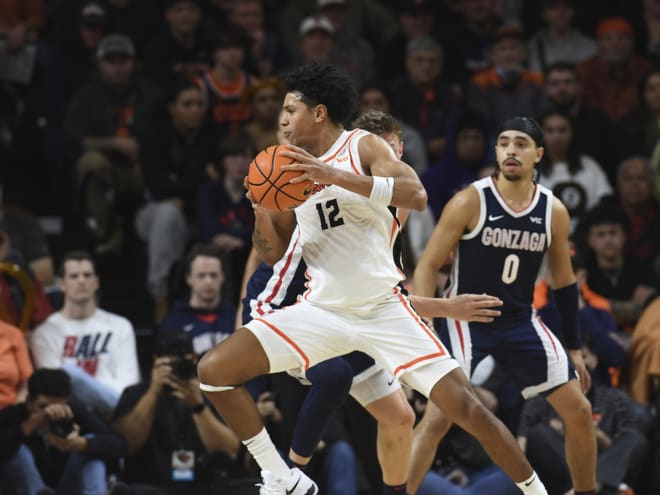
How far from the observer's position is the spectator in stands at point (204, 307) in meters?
8.55

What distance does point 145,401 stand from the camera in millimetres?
7762

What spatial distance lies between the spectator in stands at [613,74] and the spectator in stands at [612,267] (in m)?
2.09

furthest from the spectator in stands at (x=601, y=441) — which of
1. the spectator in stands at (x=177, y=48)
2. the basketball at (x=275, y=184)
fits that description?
the spectator in stands at (x=177, y=48)

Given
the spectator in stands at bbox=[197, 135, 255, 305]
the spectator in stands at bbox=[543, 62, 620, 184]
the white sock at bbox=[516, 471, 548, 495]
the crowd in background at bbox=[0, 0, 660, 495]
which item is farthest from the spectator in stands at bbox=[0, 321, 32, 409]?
the spectator in stands at bbox=[543, 62, 620, 184]

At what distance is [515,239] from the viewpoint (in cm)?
657

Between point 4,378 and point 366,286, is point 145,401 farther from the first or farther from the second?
point 366,286

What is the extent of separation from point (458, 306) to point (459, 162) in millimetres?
4160

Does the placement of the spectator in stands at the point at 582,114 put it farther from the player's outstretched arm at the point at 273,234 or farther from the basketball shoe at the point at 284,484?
the basketball shoe at the point at 284,484

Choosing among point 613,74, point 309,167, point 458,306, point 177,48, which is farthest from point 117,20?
point 309,167

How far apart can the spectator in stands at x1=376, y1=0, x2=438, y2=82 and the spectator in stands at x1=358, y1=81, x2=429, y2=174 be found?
1176mm

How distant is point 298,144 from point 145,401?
2.60 m

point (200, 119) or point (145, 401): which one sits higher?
point (200, 119)

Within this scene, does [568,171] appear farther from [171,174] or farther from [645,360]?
[171,174]

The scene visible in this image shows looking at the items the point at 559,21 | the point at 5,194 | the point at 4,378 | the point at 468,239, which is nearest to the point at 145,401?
the point at 4,378
